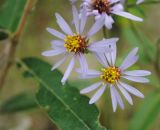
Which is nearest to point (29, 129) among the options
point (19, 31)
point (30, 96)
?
point (30, 96)

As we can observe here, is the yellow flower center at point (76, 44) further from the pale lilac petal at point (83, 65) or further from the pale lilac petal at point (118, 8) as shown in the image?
the pale lilac petal at point (118, 8)

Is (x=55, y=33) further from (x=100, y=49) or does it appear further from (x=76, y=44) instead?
(x=100, y=49)

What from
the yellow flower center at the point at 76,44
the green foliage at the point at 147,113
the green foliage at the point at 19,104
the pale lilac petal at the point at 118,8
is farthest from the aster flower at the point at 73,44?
the green foliage at the point at 19,104

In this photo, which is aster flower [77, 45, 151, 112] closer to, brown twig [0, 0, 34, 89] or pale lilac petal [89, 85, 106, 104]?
pale lilac petal [89, 85, 106, 104]

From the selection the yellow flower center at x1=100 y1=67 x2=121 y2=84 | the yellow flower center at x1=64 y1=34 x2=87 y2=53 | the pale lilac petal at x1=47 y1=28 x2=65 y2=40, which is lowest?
the yellow flower center at x1=100 y1=67 x2=121 y2=84

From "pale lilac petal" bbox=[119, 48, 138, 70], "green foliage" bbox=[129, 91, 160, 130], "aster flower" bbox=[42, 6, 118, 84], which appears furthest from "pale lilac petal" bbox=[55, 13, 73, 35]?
"green foliage" bbox=[129, 91, 160, 130]

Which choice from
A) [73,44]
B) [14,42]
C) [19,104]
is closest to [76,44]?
[73,44]
